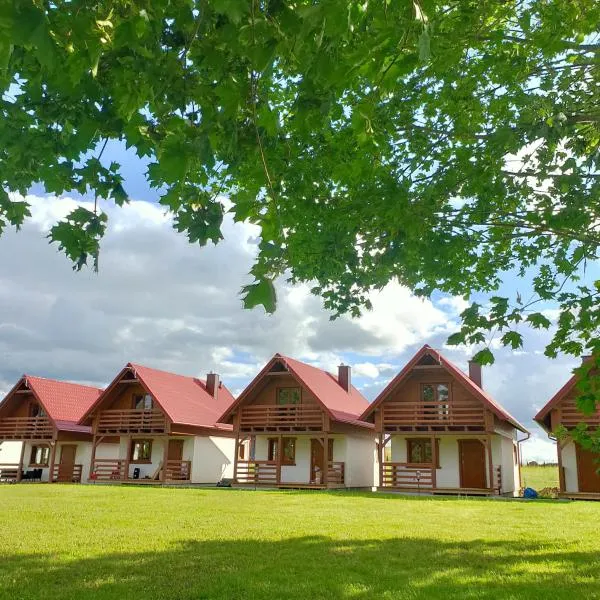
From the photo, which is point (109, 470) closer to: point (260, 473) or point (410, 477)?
point (260, 473)

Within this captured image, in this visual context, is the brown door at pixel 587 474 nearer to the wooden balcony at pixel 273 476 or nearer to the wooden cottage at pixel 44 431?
the wooden balcony at pixel 273 476

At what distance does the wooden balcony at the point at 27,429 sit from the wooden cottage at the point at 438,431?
60.8 feet

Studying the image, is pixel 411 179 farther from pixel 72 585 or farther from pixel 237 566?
pixel 72 585

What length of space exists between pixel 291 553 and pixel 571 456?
18.6 metres

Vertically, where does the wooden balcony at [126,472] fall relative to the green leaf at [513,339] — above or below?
below

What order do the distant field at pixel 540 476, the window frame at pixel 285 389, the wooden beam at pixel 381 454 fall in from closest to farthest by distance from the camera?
1. the wooden beam at pixel 381 454
2. the window frame at pixel 285 389
3. the distant field at pixel 540 476

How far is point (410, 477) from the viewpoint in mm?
24609

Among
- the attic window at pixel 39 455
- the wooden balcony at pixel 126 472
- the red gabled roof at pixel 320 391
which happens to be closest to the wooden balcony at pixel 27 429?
the attic window at pixel 39 455

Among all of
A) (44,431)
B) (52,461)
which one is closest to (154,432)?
(52,461)

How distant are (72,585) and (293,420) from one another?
69.4 feet

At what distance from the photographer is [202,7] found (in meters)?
3.30

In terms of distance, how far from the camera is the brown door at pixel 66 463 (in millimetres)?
33153

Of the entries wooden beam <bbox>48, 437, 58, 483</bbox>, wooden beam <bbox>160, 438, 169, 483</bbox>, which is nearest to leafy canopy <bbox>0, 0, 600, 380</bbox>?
wooden beam <bbox>160, 438, 169, 483</bbox>

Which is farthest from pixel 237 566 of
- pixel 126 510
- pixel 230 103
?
pixel 126 510
